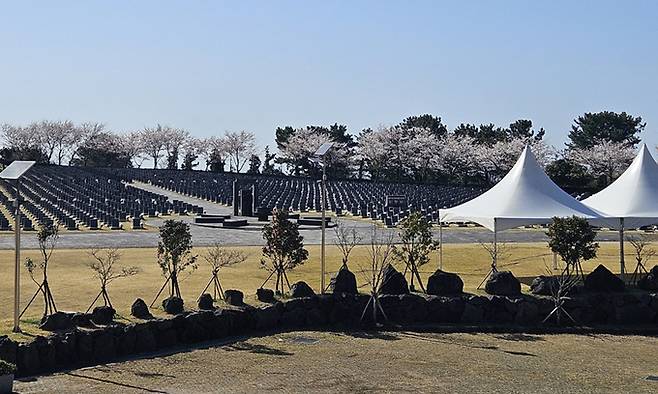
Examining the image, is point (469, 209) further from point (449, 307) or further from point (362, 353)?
point (362, 353)

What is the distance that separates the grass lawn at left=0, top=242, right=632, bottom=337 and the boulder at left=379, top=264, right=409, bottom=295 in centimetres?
195

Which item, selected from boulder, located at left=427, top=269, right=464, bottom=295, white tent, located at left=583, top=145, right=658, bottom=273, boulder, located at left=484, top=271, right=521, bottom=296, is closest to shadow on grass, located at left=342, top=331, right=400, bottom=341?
boulder, located at left=427, top=269, right=464, bottom=295

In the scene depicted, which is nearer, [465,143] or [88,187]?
[88,187]

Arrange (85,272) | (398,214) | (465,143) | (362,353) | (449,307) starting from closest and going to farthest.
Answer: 1. (362,353)
2. (449,307)
3. (85,272)
4. (398,214)
5. (465,143)

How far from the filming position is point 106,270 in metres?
19.8

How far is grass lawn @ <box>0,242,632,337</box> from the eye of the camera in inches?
717

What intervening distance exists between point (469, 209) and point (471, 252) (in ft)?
23.0

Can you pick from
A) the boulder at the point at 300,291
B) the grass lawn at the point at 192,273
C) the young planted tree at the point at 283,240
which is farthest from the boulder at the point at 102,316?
the young planted tree at the point at 283,240

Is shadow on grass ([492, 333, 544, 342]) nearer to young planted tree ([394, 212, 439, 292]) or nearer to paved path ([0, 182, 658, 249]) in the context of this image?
young planted tree ([394, 212, 439, 292])

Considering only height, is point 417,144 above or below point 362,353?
above

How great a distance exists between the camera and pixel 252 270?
24.4m

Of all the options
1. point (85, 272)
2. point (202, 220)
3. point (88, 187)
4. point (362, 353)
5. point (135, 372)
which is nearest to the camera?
point (135, 372)

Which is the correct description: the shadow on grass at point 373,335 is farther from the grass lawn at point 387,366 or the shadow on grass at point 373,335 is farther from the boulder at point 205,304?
the boulder at point 205,304

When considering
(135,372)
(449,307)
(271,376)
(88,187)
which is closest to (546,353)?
(449,307)
